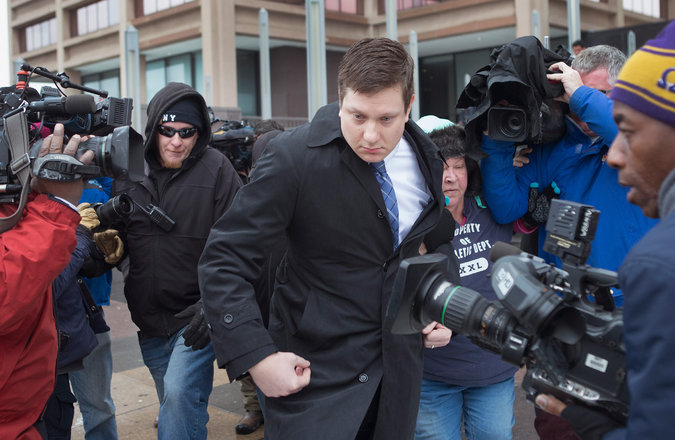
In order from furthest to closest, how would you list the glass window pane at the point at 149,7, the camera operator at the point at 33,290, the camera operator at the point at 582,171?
the glass window pane at the point at 149,7, the camera operator at the point at 582,171, the camera operator at the point at 33,290

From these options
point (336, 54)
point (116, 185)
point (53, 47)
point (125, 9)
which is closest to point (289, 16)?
point (336, 54)

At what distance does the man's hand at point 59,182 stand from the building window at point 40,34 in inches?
1574

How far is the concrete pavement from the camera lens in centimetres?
479

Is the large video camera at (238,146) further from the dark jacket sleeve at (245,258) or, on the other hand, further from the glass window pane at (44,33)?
the glass window pane at (44,33)

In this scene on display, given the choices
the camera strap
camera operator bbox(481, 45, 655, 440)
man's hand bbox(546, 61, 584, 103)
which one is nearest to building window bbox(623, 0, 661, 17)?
camera operator bbox(481, 45, 655, 440)

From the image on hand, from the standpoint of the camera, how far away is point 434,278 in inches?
76.2

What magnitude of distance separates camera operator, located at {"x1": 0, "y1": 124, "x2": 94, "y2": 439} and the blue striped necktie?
47.6 inches

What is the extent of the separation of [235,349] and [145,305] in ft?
5.54

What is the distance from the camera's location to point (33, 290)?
253cm

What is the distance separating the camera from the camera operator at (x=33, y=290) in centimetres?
250

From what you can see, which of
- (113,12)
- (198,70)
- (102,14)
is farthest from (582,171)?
(102,14)

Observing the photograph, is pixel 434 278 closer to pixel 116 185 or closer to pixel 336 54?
pixel 116 185

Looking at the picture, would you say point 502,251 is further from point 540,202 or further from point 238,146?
point 238,146

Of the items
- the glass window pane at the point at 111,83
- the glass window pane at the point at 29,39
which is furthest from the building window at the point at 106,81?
the glass window pane at the point at 29,39
